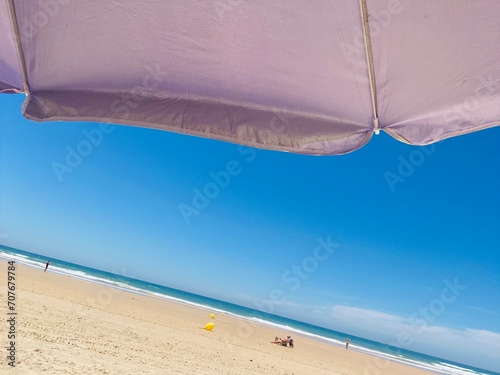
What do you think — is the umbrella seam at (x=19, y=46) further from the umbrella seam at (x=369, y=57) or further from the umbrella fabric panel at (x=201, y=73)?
the umbrella seam at (x=369, y=57)

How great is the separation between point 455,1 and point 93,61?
60.9 inches

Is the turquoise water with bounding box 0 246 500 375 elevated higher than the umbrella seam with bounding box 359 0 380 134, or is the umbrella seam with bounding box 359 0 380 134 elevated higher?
the turquoise water with bounding box 0 246 500 375

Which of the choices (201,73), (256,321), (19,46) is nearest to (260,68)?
(201,73)

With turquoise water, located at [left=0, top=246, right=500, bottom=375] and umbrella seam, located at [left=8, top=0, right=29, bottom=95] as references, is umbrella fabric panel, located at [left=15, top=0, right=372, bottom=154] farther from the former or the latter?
turquoise water, located at [left=0, top=246, right=500, bottom=375]

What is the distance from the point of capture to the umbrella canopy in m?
1.74

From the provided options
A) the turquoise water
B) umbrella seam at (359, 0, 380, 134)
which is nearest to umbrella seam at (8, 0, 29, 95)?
umbrella seam at (359, 0, 380, 134)

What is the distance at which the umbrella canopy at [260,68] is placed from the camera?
1739 millimetres

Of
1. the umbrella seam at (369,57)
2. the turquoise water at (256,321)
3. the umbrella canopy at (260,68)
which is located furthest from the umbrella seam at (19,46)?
the turquoise water at (256,321)

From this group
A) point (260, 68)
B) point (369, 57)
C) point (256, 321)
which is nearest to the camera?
point (369, 57)

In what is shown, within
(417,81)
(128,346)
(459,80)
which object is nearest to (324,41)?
(417,81)

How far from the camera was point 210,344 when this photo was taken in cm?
1292

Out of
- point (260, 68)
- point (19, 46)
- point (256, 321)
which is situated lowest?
point (19, 46)

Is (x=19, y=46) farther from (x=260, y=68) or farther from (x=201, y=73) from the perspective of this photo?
(x=260, y=68)

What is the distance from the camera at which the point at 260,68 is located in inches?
78.5
